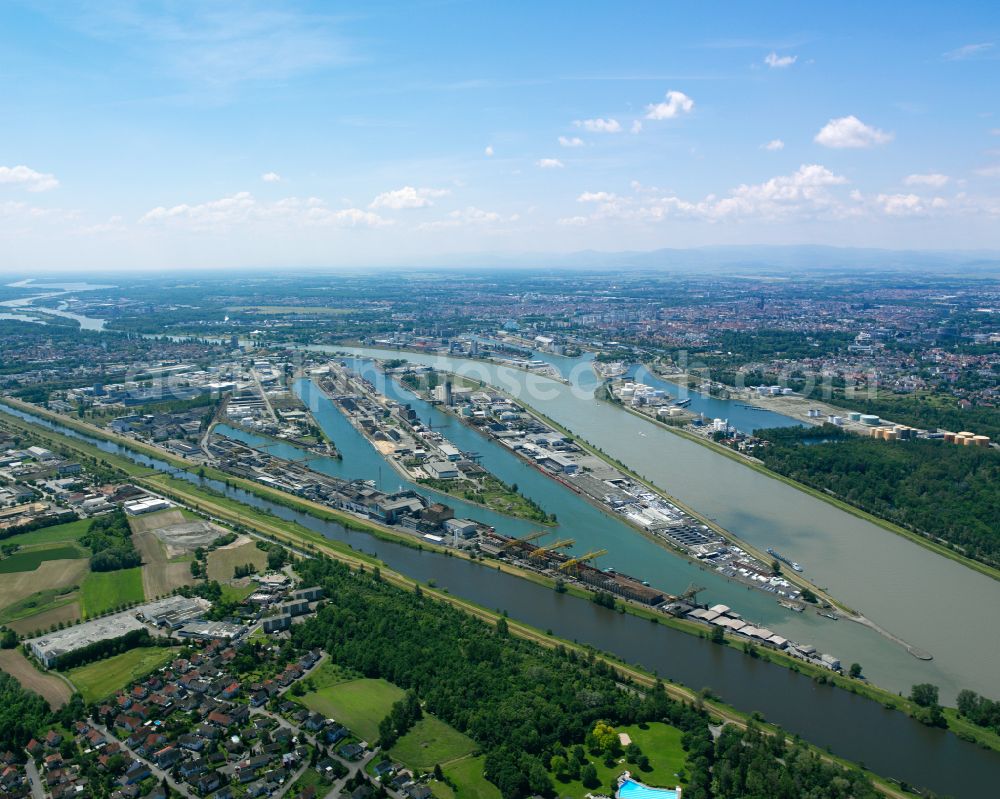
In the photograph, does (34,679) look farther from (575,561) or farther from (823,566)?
(823,566)

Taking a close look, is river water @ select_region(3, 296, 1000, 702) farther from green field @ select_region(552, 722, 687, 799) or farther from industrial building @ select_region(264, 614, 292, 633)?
industrial building @ select_region(264, 614, 292, 633)

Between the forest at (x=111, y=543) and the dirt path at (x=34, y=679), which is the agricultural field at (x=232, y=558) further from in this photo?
the dirt path at (x=34, y=679)

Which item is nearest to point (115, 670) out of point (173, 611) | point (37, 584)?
point (173, 611)

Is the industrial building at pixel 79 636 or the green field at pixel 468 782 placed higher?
the industrial building at pixel 79 636

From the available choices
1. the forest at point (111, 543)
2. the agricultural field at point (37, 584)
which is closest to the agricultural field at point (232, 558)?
the forest at point (111, 543)

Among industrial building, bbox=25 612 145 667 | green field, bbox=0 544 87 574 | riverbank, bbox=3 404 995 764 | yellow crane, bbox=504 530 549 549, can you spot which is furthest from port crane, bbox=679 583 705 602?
green field, bbox=0 544 87 574

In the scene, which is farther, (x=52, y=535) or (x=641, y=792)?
(x=52, y=535)

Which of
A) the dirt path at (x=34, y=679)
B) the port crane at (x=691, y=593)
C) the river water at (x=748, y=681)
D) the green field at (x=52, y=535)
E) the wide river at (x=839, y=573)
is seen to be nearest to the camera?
the river water at (x=748, y=681)

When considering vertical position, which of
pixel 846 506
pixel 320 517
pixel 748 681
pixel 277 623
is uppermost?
pixel 277 623
